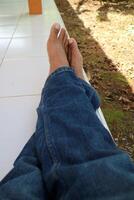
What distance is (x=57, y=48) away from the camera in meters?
1.36

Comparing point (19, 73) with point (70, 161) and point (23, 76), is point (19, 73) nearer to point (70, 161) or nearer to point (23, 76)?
point (23, 76)

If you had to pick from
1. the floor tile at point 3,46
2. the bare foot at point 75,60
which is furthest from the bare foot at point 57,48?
the floor tile at point 3,46

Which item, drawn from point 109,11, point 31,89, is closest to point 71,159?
point 31,89

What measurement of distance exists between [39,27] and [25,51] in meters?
0.50

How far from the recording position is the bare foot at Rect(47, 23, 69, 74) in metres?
1.26

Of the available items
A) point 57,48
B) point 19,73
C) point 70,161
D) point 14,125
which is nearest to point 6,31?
point 19,73

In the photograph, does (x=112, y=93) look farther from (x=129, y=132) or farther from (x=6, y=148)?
(x=6, y=148)

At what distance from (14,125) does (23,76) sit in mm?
420

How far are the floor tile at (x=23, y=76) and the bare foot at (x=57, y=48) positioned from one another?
164mm

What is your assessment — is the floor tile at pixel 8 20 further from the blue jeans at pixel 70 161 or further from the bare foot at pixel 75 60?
the blue jeans at pixel 70 161

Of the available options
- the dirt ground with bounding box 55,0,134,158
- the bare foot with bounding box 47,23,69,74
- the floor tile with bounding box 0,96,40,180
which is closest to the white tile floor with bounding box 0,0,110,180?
the floor tile with bounding box 0,96,40,180

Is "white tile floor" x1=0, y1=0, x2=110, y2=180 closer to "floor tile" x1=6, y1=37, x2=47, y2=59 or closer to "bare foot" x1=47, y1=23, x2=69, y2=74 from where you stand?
"floor tile" x1=6, y1=37, x2=47, y2=59

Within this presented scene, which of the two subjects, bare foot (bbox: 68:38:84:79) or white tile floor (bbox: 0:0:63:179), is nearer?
white tile floor (bbox: 0:0:63:179)

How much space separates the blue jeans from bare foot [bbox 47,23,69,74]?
13.4 inches
